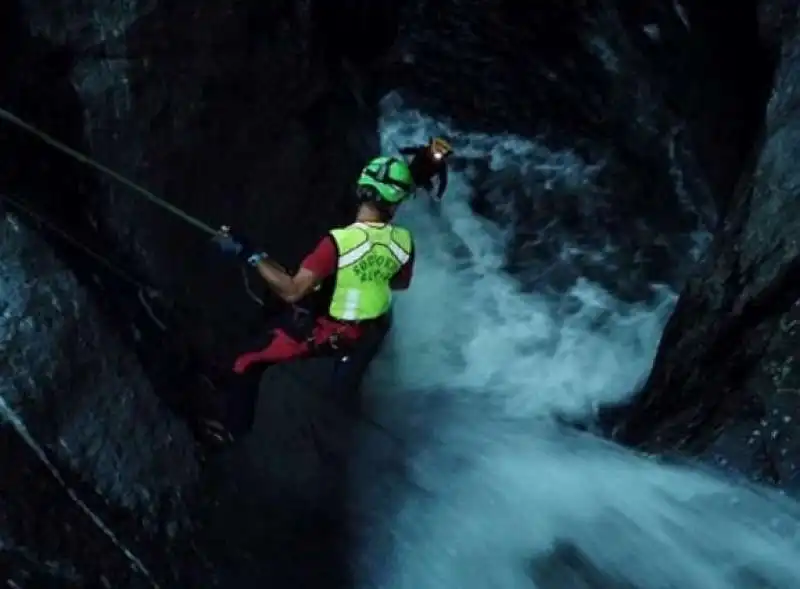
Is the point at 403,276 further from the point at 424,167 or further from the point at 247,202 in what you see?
the point at 247,202

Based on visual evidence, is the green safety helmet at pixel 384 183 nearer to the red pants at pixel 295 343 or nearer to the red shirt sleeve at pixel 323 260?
the red shirt sleeve at pixel 323 260

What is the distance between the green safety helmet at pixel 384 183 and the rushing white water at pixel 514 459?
7.28 feet

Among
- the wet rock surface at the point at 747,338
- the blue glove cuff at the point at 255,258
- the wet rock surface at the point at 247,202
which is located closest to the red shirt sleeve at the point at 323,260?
the blue glove cuff at the point at 255,258

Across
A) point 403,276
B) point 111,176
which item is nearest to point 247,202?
point 111,176

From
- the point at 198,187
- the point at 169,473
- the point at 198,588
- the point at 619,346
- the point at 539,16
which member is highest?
the point at 539,16

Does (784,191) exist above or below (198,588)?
above

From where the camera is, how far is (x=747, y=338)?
686 centimetres

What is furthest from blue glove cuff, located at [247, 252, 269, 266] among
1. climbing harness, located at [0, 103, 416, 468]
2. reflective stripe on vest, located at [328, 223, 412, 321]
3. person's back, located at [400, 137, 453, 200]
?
person's back, located at [400, 137, 453, 200]

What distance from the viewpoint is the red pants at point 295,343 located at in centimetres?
635

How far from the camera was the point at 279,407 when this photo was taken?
7.52 metres

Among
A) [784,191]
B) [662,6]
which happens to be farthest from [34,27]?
[662,6]

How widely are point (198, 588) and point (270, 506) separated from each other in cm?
92

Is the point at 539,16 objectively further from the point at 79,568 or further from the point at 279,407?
the point at 79,568

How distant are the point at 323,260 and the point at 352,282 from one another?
29 centimetres
